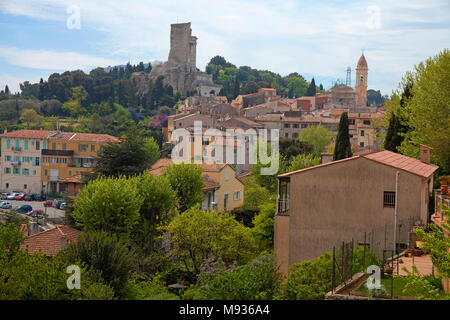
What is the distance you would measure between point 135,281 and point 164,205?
7626mm

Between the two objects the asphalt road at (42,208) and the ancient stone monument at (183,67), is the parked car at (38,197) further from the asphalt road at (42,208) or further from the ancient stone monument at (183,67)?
the ancient stone monument at (183,67)

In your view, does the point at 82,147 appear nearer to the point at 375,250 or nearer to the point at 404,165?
the point at 404,165

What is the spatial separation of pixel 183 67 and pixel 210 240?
5109 inches

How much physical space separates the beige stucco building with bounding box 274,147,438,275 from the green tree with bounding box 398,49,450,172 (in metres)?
6.07

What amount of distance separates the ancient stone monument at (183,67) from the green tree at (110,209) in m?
122

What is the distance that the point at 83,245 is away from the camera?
69.3ft

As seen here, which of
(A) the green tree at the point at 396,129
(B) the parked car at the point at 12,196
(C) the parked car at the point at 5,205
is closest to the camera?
(A) the green tree at the point at 396,129

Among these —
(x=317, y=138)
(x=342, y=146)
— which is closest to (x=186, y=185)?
(x=342, y=146)

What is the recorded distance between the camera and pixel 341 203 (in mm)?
20953
